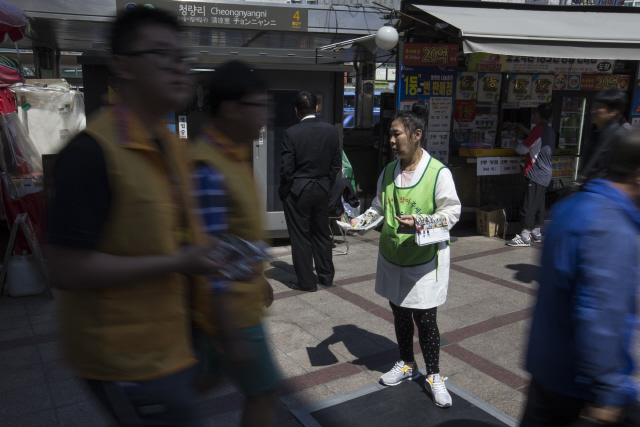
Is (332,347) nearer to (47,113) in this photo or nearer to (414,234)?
(414,234)

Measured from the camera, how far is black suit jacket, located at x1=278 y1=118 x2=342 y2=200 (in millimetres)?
5051

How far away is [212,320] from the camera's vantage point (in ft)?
5.95

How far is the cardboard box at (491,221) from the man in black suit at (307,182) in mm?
3380

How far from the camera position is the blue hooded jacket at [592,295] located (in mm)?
1583

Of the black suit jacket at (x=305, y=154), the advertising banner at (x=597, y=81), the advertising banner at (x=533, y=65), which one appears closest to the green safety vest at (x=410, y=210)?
the black suit jacket at (x=305, y=154)

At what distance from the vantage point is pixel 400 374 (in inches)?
130

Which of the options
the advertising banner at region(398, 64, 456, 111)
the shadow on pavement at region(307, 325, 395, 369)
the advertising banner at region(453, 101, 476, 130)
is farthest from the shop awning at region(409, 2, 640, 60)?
the shadow on pavement at region(307, 325, 395, 369)

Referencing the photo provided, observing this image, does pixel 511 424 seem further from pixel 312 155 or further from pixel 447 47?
pixel 447 47

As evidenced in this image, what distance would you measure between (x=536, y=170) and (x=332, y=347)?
4627 millimetres

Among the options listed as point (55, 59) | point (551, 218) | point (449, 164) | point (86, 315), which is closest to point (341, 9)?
point (449, 164)

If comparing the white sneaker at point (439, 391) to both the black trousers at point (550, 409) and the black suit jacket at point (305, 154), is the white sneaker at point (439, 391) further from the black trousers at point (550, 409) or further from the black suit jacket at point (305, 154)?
the black suit jacket at point (305, 154)

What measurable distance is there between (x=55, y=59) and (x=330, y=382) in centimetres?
1019

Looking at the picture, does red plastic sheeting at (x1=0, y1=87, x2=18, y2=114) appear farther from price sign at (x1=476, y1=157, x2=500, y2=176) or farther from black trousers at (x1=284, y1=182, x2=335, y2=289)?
price sign at (x1=476, y1=157, x2=500, y2=176)

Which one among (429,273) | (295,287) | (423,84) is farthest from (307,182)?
(423,84)
